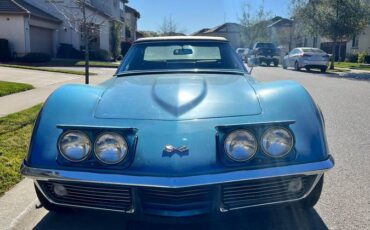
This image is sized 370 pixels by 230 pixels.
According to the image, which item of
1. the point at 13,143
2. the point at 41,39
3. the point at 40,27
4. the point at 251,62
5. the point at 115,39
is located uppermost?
the point at 40,27

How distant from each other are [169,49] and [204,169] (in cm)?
245

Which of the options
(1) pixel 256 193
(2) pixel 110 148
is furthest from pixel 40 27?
(1) pixel 256 193

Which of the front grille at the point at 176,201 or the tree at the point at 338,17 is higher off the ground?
the tree at the point at 338,17

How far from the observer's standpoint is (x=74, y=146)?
8.02 ft

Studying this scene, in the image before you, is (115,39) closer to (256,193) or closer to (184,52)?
(184,52)

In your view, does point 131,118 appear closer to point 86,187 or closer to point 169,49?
point 86,187

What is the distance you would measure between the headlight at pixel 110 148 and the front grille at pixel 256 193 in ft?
2.28

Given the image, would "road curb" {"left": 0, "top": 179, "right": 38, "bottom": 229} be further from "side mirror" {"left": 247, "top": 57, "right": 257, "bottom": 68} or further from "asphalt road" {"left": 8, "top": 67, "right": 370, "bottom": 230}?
"side mirror" {"left": 247, "top": 57, "right": 257, "bottom": 68}

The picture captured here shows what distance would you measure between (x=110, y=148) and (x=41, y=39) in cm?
2558

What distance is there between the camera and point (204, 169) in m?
2.31

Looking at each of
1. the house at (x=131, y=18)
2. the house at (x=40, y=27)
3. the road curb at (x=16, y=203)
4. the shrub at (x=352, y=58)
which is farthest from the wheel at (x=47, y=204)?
the house at (x=131, y=18)

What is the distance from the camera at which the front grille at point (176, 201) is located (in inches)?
92.4

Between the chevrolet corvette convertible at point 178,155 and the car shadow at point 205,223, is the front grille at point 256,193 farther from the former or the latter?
the car shadow at point 205,223

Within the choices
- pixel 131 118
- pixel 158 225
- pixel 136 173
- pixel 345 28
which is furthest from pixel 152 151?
pixel 345 28
